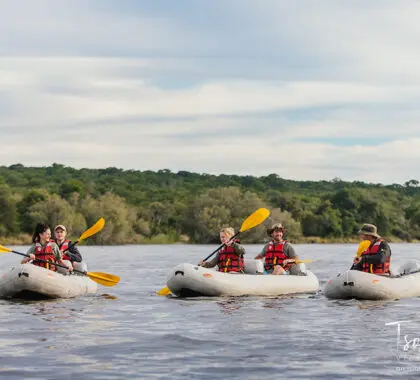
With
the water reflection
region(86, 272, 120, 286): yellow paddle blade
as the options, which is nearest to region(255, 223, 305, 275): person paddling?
the water reflection

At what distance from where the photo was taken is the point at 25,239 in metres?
69.5

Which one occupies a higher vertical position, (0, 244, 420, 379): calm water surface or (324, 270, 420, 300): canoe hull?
(324, 270, 420, 300): canoe hull

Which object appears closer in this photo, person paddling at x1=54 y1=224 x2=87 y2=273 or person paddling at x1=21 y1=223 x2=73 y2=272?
person paddling at x1=21 y1=223 x2=73 y2=272

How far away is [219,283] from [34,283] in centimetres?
306

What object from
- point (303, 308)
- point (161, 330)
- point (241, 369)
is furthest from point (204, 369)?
point (303, 308)

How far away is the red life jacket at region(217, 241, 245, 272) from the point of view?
16.3 m

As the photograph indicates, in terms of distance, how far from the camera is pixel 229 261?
16.4 m

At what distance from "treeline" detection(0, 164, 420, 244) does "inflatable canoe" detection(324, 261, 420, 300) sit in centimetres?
5054

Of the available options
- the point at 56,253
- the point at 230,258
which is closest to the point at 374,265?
the point at 230,258

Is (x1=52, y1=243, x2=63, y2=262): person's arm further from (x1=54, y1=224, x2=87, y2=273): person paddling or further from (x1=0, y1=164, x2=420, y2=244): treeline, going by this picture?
(x1=0, y1=164, x2=420, y2=244): treeline

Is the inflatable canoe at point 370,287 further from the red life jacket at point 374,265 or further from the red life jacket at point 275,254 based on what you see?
the red life jacket at point 275,254

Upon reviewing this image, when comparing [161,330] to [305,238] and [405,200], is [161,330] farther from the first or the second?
[405,200]

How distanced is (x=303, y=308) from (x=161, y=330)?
11.4 ft

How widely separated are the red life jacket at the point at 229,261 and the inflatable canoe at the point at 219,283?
26 centimetres
